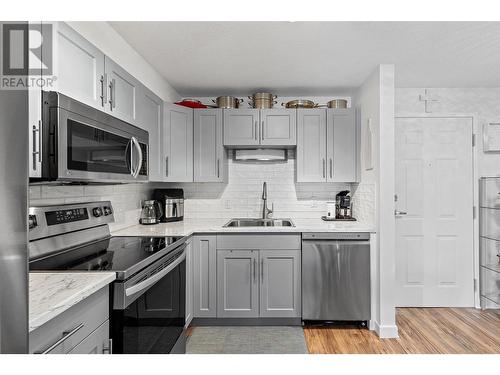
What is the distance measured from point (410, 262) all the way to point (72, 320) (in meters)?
3.33

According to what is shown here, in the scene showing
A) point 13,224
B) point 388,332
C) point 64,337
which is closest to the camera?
point 13,224

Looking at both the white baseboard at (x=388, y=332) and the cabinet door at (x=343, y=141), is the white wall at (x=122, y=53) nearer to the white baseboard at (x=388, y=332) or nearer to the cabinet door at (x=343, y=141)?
the cabinet door at (x=343, y=141)

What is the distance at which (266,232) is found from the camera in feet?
9.47

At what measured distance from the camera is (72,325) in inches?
42.2

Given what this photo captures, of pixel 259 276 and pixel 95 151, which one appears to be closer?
pixel 95 151

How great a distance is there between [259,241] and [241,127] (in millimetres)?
1236

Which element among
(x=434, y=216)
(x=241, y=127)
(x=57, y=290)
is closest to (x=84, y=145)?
(x=57, y=290)

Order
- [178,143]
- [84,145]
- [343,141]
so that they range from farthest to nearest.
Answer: [343,141] → [178,143] → [84,145]

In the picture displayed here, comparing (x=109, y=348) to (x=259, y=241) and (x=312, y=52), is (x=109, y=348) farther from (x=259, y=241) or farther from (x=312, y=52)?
(x=312, y=52)

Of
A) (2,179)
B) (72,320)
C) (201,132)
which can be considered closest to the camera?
(2,179)

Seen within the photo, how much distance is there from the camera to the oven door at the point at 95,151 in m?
1.33

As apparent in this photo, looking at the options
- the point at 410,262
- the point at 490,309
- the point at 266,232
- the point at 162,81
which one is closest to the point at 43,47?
the point at 162,81

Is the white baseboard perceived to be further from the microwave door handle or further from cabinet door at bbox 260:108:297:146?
the microwave door handle

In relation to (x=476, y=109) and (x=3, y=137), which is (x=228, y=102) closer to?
(x=476, y=109)
